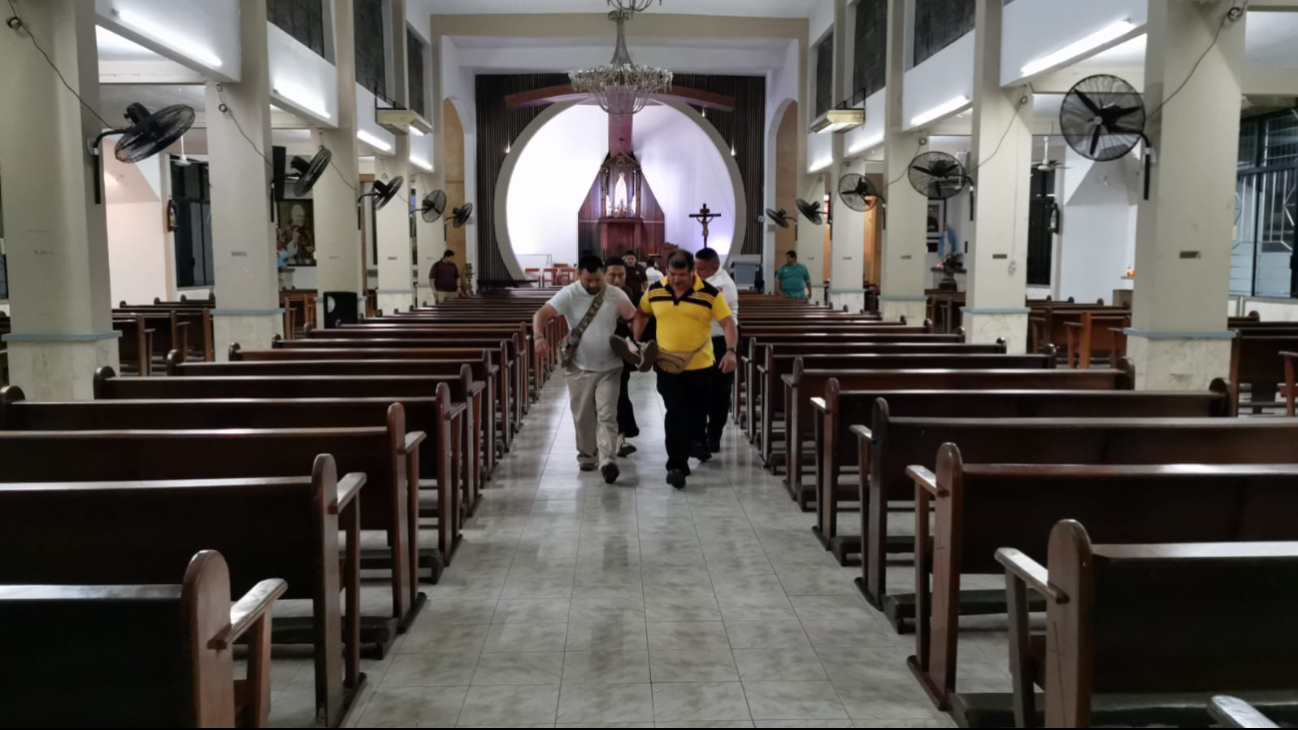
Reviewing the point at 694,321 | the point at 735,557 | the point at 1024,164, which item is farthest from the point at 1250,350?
the point at 735,557

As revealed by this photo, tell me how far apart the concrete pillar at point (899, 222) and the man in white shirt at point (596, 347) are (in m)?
7.51

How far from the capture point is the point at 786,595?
3.77 metres

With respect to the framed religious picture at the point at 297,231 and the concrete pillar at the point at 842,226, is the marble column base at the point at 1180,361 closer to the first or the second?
the concrete pillar at the point at 842,226

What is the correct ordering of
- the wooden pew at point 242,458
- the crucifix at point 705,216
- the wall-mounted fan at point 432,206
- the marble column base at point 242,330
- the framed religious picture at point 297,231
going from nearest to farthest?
the wooden pew at point 242,458, the marble column base at point 242,330, the wall-mounted fan at point 432,206, the crucifix at point 705,216, the framed religious picture at point 297,231

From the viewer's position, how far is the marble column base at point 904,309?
12594 millimetres

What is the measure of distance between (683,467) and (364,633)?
2733 mm

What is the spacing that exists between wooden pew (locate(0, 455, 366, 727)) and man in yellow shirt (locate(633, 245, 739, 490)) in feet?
10.4

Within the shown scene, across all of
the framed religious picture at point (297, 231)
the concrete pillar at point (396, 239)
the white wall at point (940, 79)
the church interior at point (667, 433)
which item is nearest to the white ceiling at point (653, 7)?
the church interior at point (667, 433)

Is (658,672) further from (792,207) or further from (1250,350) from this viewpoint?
(792,207)

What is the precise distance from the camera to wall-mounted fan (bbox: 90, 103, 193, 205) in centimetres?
622

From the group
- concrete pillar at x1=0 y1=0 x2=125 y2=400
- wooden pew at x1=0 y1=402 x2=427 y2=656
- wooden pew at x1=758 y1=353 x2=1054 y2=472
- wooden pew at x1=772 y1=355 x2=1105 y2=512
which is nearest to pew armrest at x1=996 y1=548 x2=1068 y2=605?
wooden pew at x1=0 y1=402 x2=427 y2=656

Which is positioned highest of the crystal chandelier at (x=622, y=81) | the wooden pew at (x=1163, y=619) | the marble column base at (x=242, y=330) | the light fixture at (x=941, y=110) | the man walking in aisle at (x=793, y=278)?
the crystal chandelier at (x=622, y=81)

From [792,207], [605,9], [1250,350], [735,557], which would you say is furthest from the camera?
[792,207]

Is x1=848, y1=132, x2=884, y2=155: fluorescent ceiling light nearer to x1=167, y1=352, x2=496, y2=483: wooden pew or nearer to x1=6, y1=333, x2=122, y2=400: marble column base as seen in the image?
x1=167, y1=352, x2=496, y2=483: wooden pew
